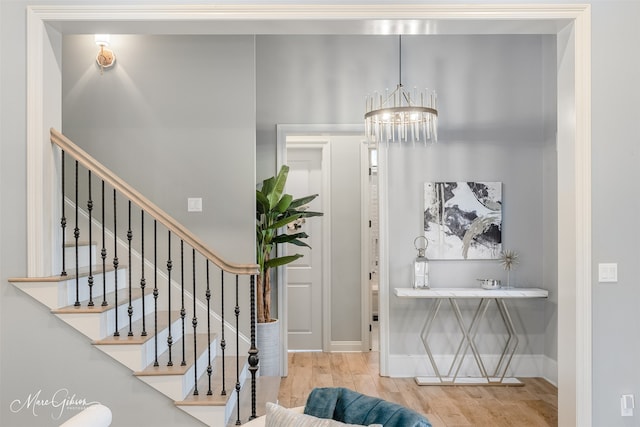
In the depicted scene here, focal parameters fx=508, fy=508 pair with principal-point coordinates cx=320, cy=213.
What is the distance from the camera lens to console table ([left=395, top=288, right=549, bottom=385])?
14.0 feet

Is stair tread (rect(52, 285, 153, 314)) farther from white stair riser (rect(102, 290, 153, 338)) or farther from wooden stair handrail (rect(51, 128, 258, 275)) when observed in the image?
wooden stair handrail (rect(51, 128, 258, 275))

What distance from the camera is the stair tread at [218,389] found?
306 cm

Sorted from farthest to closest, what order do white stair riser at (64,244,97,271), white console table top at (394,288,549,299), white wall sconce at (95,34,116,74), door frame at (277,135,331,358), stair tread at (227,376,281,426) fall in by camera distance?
door frame at (277,135,331,358) < white console table top at (394,288,549,299) < white wall sconce at (95,34,116,74) < white stair riser at (64,244,97,271) < stair tread at (227,376,281,426)

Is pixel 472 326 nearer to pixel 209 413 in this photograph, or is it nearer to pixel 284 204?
pixel 284 204

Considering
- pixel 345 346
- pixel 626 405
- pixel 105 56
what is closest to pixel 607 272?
pixel 626 405

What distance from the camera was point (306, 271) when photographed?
570cm

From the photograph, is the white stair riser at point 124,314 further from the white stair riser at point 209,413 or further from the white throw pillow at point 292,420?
the white throw pillow at point 292,420

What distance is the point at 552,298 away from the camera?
4.50 meters

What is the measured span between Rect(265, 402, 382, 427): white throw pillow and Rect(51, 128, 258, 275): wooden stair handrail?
147cm

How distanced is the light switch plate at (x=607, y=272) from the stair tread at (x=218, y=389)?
232 centimetres

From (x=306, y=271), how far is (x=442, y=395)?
6.87ft

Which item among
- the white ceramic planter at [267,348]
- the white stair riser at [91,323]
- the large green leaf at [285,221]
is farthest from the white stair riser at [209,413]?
the large green leaf at [285,221]

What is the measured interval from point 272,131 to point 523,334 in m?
2.98

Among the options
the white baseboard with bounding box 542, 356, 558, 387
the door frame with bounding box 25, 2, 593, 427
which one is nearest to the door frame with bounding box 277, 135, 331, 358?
the white baseboard with bounding box 542, 356, 558, 387
